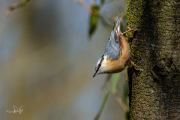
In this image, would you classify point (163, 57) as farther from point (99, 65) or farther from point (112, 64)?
point (99, 65)

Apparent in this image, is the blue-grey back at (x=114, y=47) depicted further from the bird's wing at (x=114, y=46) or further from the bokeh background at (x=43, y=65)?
the bokeh background at (x=43, y=65)

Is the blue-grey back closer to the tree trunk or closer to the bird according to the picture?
the bird

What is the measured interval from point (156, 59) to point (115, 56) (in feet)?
2.20

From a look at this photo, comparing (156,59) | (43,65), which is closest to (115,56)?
(156,59)

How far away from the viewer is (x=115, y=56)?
2.07 m

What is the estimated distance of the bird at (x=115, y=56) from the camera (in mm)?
1937

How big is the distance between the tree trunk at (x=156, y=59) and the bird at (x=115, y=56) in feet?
1.11

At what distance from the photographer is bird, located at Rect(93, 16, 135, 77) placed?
1.94 metres

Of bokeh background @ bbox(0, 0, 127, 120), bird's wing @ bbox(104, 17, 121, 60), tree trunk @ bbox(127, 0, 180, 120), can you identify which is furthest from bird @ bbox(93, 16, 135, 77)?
bokeh background @ bbox(0, 0, 127, 120)

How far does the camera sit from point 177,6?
134cm

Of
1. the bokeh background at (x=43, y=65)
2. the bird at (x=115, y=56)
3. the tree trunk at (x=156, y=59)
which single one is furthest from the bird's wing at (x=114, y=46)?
the bokeh background at (x=43, y=65)

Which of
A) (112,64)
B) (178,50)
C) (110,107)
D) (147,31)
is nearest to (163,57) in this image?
(178,50)

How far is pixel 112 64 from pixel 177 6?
3.01 feet

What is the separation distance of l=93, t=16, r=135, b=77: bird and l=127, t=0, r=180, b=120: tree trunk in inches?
13.3
